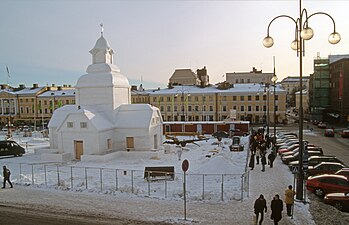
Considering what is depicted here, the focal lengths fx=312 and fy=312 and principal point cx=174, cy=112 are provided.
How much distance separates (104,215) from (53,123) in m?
27.7

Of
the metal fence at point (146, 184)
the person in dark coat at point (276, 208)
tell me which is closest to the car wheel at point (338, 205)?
the metal fence at point (146, 184)

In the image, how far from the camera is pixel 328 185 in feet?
60.0

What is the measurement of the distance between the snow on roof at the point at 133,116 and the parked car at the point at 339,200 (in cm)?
2295

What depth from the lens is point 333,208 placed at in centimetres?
1579

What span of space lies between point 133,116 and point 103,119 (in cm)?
361

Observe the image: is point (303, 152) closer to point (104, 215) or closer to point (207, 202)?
point (207, 202)

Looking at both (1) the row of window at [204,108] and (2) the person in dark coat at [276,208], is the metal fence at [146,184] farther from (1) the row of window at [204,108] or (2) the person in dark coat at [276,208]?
(1) the row of window at [204,108]

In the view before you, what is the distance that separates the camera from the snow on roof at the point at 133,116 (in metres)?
37.0

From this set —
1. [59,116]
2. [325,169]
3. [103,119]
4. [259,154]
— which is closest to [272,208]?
[325,169]

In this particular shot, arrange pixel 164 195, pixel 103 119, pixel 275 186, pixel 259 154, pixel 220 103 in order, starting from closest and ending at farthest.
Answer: pixel 164 195 < pixel 275 186 < pixel 259 154 < pixel 103 119 < pixel 220 103

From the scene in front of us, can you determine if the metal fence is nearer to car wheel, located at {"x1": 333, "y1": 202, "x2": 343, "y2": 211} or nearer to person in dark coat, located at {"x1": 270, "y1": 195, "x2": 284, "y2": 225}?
person in dark coat, located at {"x1": 270, "y1": 195, "x2": 284, "y2": 225}

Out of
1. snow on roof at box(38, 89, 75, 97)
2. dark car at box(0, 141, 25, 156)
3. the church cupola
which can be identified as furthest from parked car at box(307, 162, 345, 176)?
snow on roof at box(38, 89, 75, 97)

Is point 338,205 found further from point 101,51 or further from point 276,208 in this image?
point 101,51

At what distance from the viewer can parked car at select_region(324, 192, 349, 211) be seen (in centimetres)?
1620
